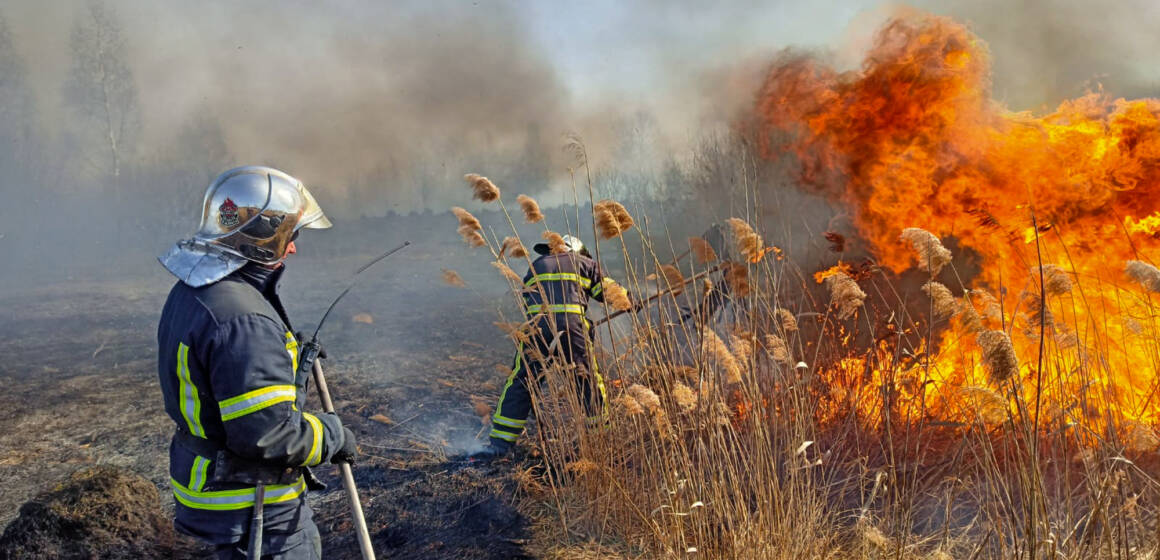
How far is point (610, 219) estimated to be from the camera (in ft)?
9.62

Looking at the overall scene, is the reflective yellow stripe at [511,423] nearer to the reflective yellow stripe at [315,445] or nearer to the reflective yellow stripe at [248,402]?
the reflective yellow stripe at [315,445]

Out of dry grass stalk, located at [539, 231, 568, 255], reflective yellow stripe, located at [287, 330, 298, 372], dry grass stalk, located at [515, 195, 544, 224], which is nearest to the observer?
reflective yellow stripe, located at [287, 330, 298, 372]

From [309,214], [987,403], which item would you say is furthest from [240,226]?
[987,403]

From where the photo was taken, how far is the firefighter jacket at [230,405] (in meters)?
2.24

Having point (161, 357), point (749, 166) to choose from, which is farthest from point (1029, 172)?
point (161, 357)

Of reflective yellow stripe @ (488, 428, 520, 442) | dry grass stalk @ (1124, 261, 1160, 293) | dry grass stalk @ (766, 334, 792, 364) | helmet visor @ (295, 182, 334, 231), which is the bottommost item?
reflective yellow stripe @ (488, 428, 520, 442)

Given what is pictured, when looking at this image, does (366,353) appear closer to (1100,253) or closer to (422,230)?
(1100,253)

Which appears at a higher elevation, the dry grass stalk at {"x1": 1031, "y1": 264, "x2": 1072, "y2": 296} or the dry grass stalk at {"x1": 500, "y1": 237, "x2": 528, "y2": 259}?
the dry grass stalk at {"x1": 500, "y1": 237, "x2": 528, "y2": 259}

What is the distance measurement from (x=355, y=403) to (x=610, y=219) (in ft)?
16.6

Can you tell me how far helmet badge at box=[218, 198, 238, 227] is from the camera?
Answer: 102 inches

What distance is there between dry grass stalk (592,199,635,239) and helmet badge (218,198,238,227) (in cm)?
155

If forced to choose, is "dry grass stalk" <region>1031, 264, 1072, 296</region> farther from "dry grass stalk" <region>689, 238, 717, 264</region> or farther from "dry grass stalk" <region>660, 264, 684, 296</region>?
"dry grass stalk" <region>660, 264, 684, 296</region>

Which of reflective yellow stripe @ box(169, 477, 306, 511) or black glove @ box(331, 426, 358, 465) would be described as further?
black glove @ box(331, 426, 358, 465)

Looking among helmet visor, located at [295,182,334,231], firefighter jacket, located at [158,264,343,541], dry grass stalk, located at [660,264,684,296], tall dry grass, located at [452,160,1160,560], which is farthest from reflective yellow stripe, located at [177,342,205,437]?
dry grass stalk, located at [660,264,684,296]
